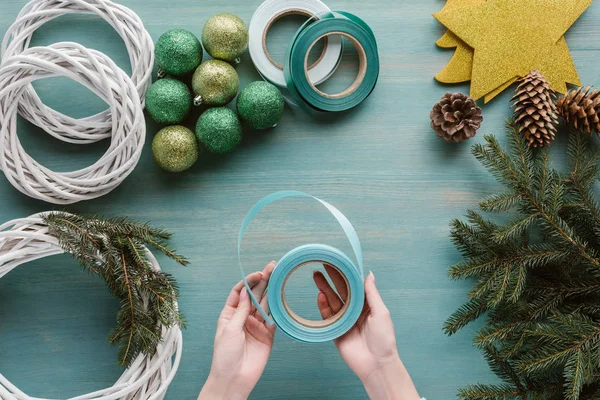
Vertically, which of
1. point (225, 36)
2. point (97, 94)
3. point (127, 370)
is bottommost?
point (127, 370)

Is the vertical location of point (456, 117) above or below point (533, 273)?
above

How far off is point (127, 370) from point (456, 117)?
3.17 ft

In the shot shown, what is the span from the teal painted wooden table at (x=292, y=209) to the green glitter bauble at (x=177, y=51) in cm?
12

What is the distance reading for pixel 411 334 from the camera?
135 centimetres

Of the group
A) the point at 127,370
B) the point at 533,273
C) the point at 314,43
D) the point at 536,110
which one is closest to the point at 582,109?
the point at 536,110

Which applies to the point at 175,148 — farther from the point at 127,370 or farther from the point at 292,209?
the point at 127,370

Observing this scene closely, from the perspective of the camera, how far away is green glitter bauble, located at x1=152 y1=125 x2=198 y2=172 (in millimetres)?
1225

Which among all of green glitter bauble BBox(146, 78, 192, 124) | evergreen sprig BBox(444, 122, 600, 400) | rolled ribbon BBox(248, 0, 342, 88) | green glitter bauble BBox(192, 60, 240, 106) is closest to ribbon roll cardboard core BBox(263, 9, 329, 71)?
rolled ribbon BBox(248, 0, 342, 88)

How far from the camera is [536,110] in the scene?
130 centimetres

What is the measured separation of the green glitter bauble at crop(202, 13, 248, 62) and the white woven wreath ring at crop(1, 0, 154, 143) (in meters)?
0.14

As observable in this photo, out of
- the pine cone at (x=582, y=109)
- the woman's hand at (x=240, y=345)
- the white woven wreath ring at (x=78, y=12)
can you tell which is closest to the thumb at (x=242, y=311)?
the woman's hand at (x=240, y=345)

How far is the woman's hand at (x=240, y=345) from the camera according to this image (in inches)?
44.3

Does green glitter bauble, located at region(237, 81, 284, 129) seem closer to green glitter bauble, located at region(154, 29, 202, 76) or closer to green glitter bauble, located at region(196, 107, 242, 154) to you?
green glitter bauble, located at region(196, 107, 242, 154)

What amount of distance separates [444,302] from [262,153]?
588 millimetres
